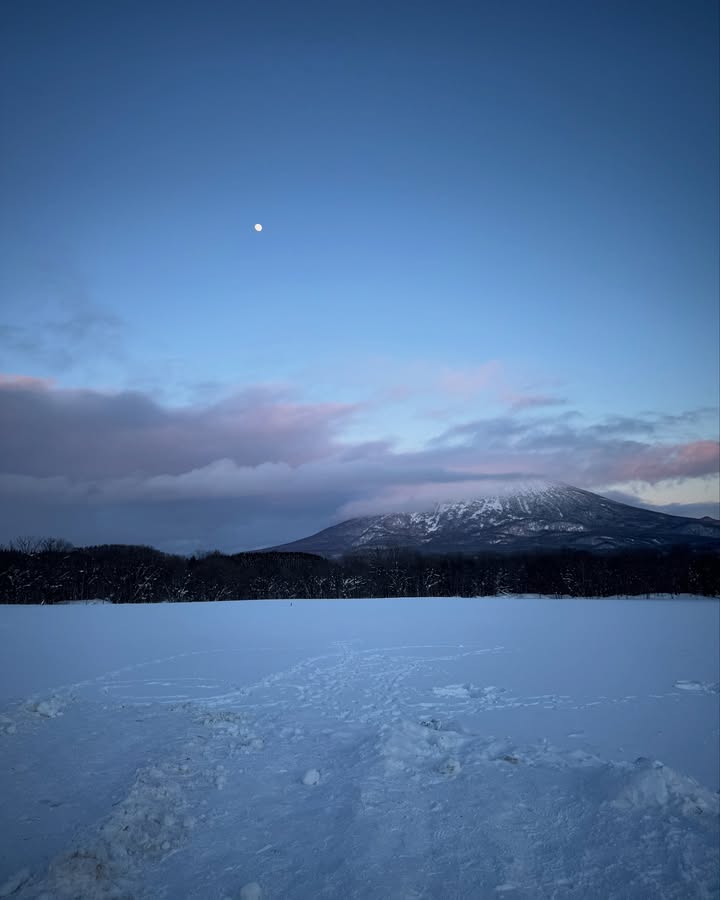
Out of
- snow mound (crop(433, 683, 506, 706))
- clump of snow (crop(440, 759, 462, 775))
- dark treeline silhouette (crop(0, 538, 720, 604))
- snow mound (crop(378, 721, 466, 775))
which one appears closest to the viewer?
clump of snow (crop(440, 759, 462, 775))

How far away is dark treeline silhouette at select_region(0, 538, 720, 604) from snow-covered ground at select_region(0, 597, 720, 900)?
7330 cm

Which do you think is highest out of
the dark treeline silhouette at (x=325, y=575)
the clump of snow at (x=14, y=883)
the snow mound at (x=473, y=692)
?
the clump of snow at (x=14, y=883)

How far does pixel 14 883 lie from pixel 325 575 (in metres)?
94.5

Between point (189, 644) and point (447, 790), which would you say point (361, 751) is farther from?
point (189, 644)

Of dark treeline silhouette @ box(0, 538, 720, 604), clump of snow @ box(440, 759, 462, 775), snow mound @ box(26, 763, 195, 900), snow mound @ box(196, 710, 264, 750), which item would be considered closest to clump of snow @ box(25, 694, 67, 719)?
snow mound @ box(196, 710, 264, 750)

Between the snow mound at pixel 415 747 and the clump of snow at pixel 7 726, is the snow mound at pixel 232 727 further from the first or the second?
the clump of snow at pixel 7 726

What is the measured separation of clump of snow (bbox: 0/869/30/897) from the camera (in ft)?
14.9

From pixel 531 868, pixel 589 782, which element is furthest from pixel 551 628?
pixel 531 868

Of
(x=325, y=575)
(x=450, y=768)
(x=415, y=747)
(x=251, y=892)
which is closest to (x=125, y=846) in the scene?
(x=251, y=892)

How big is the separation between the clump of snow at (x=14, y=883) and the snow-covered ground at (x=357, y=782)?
25 millimetres

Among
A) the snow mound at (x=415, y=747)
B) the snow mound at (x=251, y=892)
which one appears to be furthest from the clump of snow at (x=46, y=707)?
the snow mound at (x=251, y=892)

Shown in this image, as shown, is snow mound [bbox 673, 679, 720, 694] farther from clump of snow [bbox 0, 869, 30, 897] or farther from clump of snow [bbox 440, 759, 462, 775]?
clump of snow [bbox 0, 869, 30, 897]

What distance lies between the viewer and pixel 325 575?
9681 cm

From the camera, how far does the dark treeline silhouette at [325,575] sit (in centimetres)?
7869
